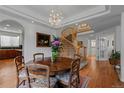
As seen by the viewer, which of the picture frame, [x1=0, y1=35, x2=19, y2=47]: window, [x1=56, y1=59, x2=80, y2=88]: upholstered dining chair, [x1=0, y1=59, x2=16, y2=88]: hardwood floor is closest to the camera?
[x1=56, y1=59, x2=80, y2=88]: upholstered dining chair

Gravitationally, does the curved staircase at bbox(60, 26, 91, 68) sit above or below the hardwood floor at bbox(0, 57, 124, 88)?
above

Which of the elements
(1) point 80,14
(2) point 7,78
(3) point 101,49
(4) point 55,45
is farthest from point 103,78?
(3) point 101,49

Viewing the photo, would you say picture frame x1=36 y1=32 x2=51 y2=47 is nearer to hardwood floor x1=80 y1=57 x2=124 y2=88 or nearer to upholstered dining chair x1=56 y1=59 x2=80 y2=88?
hardwood floor x1=80 y1=57 x2=124 y2=88

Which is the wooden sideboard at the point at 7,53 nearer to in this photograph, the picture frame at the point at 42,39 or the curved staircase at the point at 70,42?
the picture frame at the point at 42,39

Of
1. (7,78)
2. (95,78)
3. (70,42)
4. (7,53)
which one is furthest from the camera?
(7,53)

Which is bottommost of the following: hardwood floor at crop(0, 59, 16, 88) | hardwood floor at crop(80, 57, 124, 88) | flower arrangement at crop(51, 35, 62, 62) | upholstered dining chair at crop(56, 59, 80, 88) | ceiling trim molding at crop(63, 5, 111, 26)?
hardwood floor at crop(80, 57, 124, 88)

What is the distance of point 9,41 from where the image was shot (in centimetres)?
1005

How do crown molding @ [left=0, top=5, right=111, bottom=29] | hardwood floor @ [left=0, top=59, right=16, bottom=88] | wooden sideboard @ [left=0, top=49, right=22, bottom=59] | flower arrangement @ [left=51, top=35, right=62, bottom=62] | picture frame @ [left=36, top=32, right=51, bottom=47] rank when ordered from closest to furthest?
1. flower arrangement @ [left=51, top=35, right=62, bottom=62]
2. hardwood floor @ [left=0, top=59, right=16, bottom=88]
3. crown molding @ [left=0, top=5, right=111, bottom=29]
4. picture frame @ [left=36, top=32, right=51, bottom=47]
5. wooden sideboard @ [left=0, top=49, right=22, bottom=59]

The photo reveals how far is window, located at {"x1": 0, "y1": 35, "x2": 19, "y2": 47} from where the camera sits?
9.42m

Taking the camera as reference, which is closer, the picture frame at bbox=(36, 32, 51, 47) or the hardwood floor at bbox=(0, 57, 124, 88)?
the hardwood floor at bbox=(0, 57, 124, 88)

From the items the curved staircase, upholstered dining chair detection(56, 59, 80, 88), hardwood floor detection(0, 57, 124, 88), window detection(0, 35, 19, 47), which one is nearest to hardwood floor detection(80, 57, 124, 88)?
hardwood floor detection(0, 57, 124, 88)

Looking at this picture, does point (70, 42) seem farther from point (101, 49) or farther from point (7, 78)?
point (7, 78)

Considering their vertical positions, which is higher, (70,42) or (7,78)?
(70,42)
